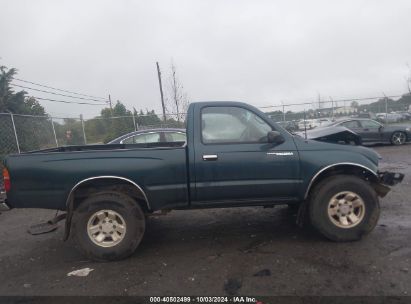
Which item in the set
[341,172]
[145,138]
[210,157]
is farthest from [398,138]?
[210,157]

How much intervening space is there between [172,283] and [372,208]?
105 inches

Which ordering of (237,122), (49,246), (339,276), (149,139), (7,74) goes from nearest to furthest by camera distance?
1. (339,276)
2. (237,122)
3. (49,246)
4. (149,139)
5. (7,74)

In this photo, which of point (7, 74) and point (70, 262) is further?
point (7, 74)

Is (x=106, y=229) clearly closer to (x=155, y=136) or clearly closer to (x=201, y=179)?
(x=201, y=179)

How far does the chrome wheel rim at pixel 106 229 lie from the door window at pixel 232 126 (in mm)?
1491

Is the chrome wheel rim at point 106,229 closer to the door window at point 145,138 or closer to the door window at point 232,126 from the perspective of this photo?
the door window at point 232,126

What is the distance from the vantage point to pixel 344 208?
4465mm

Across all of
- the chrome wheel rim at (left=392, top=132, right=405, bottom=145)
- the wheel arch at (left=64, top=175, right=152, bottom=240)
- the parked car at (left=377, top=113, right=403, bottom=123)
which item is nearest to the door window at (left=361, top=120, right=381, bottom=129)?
the chrome wheel rim at (left=392, top=132, right=405, bottom=145)

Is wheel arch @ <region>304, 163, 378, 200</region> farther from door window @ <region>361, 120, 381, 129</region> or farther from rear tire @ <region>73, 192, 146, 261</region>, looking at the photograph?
door window @ <region>361, 120, 381, 129</region>

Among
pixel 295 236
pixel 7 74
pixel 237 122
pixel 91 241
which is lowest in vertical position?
pixel 295 236

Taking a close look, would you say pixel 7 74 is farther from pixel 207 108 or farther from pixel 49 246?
pixel 207 108

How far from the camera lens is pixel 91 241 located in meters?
4.27

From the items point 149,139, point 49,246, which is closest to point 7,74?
point 149,139

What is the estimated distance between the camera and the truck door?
436cm
